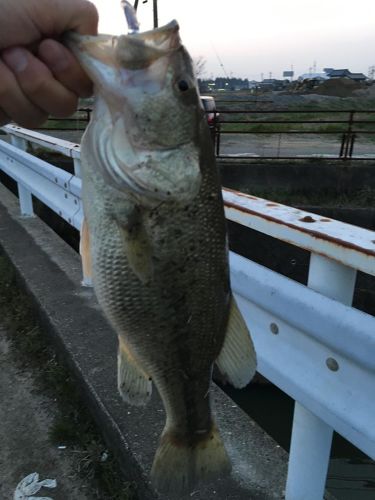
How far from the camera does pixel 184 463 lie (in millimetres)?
1719

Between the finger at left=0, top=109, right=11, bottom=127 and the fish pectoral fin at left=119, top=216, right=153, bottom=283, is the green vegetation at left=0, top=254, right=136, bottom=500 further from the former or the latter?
the finger at left=0, top=109, right=11, bottom=127

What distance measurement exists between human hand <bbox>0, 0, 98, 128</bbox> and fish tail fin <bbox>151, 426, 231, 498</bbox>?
119cm

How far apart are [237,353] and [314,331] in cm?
33

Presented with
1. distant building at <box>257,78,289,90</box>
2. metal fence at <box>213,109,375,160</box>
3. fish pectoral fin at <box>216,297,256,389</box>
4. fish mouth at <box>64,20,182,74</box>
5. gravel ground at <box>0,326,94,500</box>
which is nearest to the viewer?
fish mouth at <box>64,20,182,74</box>

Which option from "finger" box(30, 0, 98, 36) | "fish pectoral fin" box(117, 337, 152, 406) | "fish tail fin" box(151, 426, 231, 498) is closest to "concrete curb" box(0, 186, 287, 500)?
"fish tail fin" box(151, 426, 231, 498)

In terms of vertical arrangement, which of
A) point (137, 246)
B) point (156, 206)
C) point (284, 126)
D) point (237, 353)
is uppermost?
point (156, 206)

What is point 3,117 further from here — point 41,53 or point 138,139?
point 138,139

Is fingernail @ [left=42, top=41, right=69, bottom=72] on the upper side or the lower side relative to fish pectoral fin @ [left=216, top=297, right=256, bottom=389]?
upper

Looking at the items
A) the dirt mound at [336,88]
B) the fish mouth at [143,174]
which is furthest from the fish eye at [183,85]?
the dirt mound at [336,88]

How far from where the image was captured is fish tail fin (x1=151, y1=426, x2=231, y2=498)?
1.71 metres

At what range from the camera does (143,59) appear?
1397mm

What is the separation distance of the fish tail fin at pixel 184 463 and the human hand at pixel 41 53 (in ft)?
3.92

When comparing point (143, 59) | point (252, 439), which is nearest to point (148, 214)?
point (143, 59)

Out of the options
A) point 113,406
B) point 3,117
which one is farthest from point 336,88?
point 3,117
